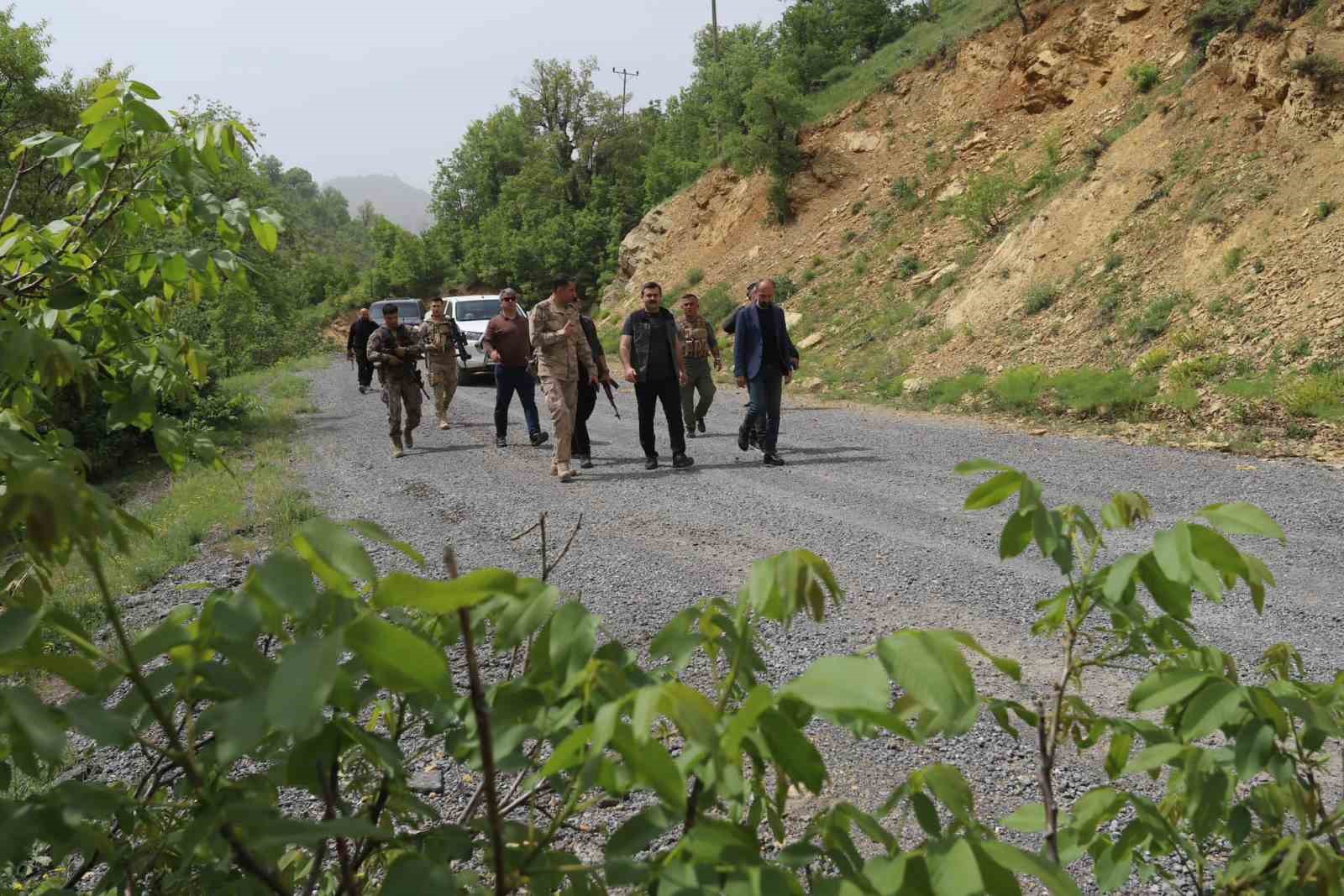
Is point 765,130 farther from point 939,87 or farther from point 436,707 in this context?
point 436,707

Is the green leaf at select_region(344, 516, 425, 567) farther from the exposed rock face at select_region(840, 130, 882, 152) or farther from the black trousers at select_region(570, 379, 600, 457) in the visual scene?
the exposed rock face at select_region(840, 130, 882, 152)

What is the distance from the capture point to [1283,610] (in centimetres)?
446

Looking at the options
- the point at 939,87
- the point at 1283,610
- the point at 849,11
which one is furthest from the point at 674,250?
the point at 1283,610

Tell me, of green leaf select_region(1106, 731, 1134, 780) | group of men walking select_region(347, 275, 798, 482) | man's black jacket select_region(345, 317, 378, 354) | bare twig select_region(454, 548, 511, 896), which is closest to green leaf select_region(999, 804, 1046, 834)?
green leaf select_region(1106, 731, 1134, 780)

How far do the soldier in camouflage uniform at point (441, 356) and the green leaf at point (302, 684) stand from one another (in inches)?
496

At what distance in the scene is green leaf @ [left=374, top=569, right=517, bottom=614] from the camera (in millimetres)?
681

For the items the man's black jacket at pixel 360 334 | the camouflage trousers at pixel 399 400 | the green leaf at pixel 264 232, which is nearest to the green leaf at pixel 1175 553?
the green leaf at pixel 264 232

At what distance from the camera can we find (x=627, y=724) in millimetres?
749

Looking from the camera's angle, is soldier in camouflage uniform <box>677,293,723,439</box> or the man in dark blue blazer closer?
the man in dark blue blazer

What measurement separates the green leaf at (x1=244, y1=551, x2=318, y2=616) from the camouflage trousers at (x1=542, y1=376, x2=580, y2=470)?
7990 mm

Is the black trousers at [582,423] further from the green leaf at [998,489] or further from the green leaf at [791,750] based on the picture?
the green leaf at [791,750]

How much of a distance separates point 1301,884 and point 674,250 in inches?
1259

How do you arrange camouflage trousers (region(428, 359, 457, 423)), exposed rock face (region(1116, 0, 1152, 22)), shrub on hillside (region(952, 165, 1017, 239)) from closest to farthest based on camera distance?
A: camouflage trousers (region(428, 359, 457, 423)), shrub on hillside (region(952, 165, 1017, 239)), exposed rock face (region(1116, 0, 1152, 22))

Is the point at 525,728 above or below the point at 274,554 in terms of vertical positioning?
below
